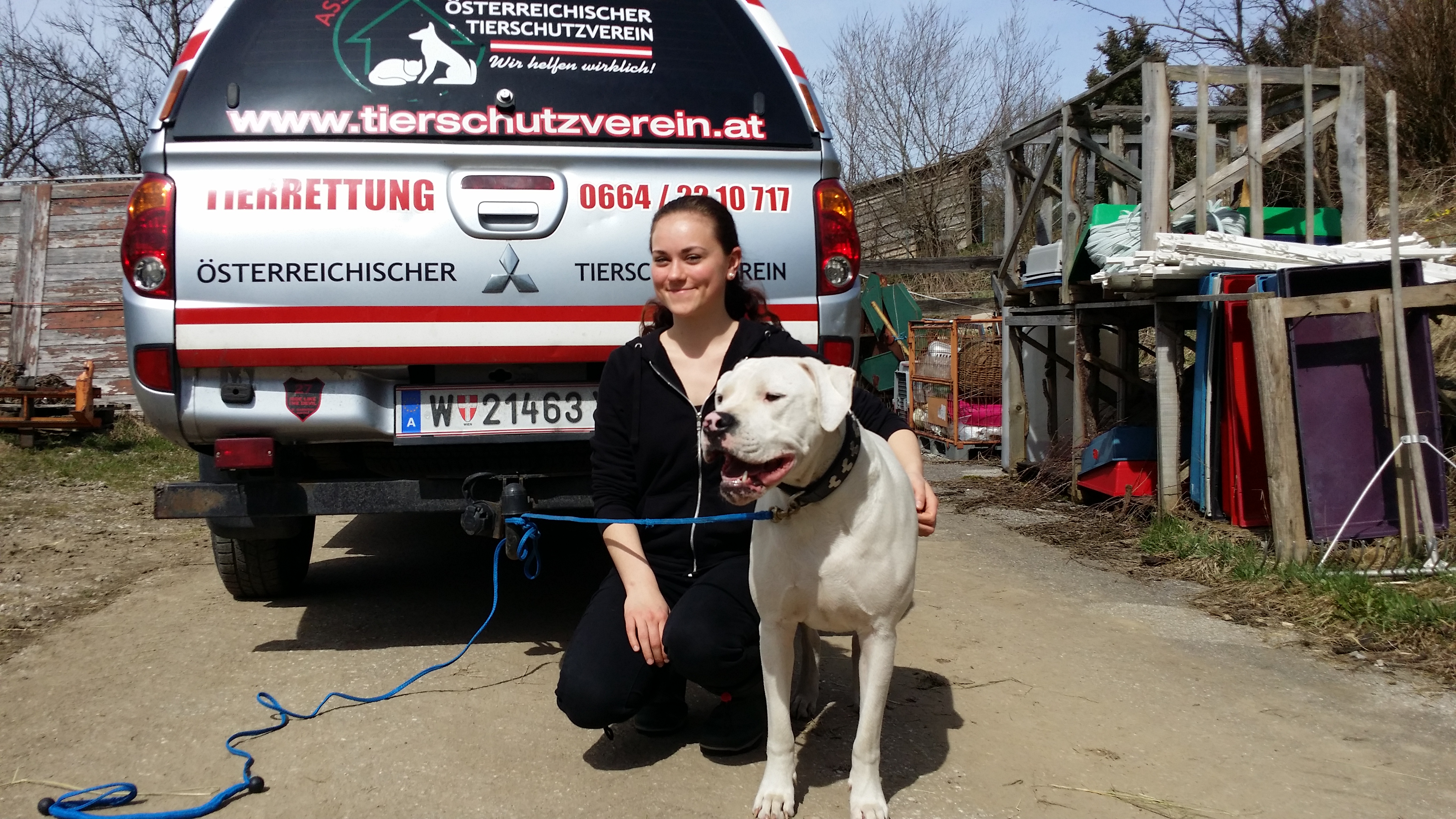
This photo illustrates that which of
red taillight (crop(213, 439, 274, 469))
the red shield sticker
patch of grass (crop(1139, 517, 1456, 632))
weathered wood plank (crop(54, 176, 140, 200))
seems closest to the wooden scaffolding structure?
patch of grass (crop(1139, 517, 1456, 632))

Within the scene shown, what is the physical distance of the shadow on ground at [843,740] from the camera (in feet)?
9.34

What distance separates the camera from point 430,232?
135 inches

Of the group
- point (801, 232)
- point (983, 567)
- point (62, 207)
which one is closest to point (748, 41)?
point (801, 232)

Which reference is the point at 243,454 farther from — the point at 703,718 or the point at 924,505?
the point at 924,505

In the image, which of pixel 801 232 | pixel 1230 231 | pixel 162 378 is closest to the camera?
pixel 162 378

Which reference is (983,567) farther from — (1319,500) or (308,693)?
(308,693)

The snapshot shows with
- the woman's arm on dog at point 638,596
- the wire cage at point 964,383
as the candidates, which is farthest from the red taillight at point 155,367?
the wire cage at point 964,383

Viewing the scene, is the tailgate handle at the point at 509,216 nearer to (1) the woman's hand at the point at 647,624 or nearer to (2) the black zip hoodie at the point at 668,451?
(2) the black zip hoodie at the point at 668,451

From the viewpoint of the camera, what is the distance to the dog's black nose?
88.4 inches

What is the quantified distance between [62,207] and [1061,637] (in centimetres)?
1103

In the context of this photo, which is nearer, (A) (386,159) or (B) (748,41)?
→ (A) (386,159)

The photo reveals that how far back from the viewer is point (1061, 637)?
4.13 metres

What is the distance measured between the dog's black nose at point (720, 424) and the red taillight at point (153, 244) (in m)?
2.02

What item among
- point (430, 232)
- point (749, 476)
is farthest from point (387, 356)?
point (749, 476)
